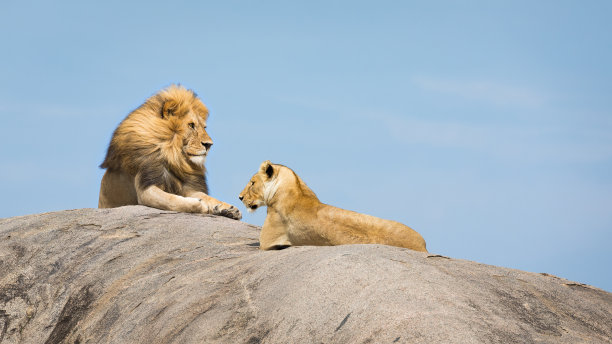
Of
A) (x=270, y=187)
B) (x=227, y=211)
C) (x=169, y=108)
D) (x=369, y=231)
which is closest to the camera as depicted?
(x=369, y=231)

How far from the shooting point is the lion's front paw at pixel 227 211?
7977mm

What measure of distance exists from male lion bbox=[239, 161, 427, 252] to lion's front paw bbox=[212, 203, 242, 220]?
47.8 inches

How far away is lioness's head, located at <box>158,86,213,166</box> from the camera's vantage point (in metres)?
8.52

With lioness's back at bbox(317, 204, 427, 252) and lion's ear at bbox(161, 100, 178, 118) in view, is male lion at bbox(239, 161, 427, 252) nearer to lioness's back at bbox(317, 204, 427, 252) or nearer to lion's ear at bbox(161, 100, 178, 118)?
lioness's back at bbox(317, 204, 427, 252)

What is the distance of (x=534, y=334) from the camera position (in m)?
4.33

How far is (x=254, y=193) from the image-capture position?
6680mm

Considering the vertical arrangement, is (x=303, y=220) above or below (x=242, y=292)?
above

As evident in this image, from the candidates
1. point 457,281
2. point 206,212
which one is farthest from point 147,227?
point 457,281

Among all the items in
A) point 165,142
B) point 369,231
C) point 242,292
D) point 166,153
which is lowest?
point 242,292

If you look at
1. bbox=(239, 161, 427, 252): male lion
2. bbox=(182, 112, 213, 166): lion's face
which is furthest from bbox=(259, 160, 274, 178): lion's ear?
bbox=(182, 112, 213, 166): lion's face

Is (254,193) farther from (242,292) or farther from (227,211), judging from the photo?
(242,292)

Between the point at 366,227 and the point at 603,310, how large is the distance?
181 cm

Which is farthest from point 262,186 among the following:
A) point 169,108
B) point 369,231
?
point 169,108

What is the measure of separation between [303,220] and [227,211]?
6.26 feet
